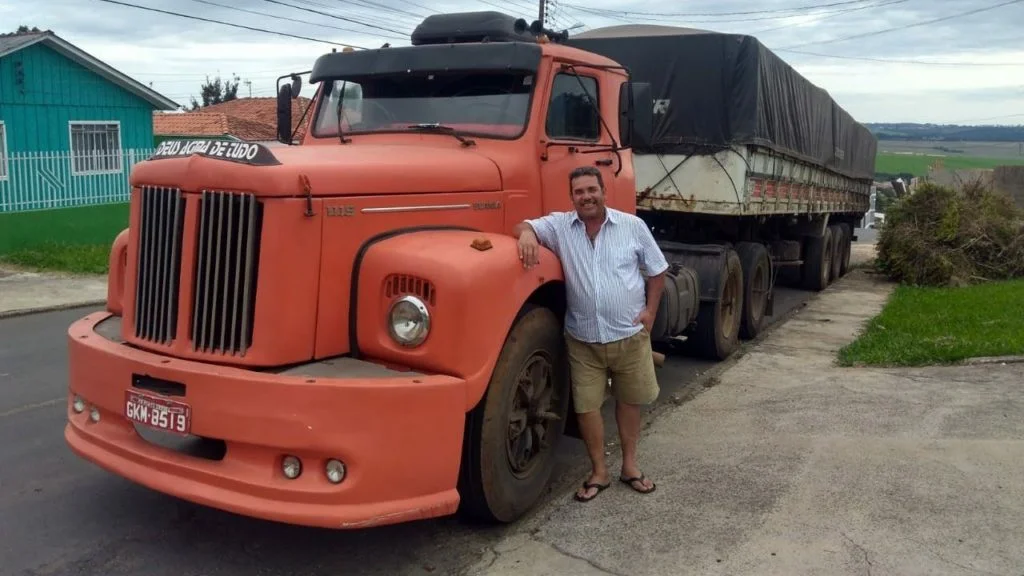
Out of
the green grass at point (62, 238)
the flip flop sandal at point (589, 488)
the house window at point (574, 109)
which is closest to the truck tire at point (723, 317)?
the house window at point (574, 109)

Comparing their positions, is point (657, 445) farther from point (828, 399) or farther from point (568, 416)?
point (828, 399)

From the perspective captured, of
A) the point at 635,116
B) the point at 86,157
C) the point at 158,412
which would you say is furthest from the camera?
the point at 86,157

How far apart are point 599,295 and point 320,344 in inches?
58.8

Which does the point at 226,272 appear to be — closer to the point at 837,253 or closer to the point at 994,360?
the point at 994,360

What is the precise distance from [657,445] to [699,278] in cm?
300

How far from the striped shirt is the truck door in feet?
2.24

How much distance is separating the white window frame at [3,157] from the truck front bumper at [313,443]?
13637 millimetres

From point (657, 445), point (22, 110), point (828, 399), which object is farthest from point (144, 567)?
point (22, 110)

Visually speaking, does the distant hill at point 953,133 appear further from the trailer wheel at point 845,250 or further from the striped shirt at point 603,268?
the striped shirt at point 603,268

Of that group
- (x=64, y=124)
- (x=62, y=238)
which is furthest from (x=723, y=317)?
(x=64, y=124)

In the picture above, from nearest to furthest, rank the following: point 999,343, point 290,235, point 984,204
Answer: point 290,235 → point 999,343 → point 984,204

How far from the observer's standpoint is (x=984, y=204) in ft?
49.6

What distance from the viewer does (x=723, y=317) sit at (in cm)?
897

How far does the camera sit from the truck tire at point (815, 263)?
14234 millimetres
